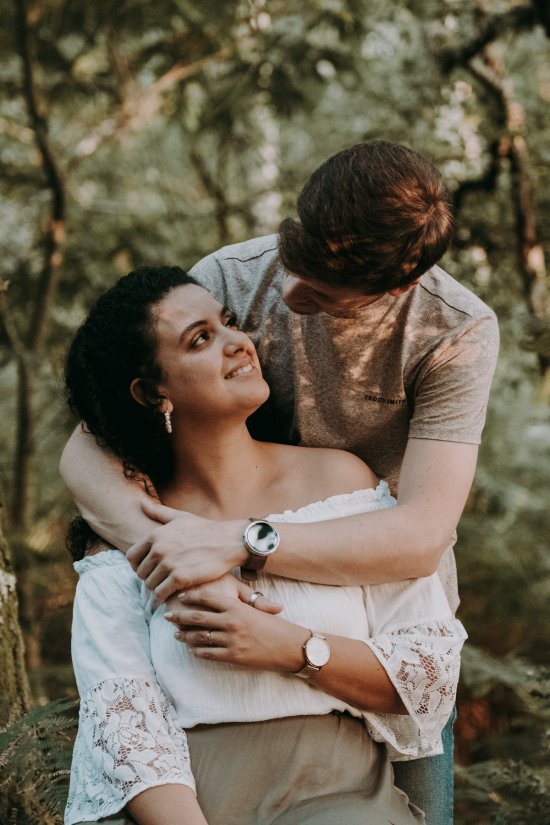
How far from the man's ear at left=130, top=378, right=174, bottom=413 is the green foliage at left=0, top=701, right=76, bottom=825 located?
0.89 meters

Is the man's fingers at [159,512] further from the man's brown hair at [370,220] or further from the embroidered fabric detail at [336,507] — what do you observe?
the man's brown hair at [370,220]

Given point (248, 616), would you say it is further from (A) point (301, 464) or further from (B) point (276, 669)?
(A) point (301, 464)

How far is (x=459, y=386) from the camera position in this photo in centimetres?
250

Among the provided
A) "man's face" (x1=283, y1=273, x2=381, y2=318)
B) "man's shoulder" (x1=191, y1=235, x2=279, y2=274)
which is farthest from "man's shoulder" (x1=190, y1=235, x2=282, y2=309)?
"man's face" (x1=283, y1=273, x2=381, y2=318)

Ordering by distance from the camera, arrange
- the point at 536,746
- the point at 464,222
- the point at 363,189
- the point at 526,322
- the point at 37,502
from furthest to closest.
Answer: the point at 37,502
the point at 464,222
the point at 536,746
the point at 526,322
the point at 363,189

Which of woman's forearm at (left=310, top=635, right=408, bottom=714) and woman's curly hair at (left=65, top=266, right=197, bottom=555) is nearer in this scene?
woman's forearm at (left=310, top=635, right=408, bottom=714)

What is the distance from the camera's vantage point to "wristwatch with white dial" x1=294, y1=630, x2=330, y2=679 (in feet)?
7.33

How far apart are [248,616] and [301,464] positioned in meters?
0.64

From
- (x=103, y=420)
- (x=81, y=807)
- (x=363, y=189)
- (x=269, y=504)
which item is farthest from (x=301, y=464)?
(x=81, y=807)

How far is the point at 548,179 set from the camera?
17.8 ft

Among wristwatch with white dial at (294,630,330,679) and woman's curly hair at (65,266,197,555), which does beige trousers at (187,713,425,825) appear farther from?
woman's curly hair at (65,266,197,555)

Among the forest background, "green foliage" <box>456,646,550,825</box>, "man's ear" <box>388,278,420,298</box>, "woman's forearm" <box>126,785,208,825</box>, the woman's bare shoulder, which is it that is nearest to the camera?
"woman's forearm" <box>126,785,208,825</box>

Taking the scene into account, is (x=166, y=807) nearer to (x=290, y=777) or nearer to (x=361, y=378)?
(x=290, y=777)

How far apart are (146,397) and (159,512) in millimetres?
425
